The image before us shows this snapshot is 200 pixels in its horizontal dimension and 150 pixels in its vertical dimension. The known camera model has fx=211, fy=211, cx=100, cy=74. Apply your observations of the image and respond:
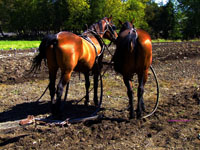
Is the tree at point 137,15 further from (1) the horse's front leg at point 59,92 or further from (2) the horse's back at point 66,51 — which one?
(1) the horse's front leg at point 59,92

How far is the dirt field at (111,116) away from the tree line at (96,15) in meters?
27.6

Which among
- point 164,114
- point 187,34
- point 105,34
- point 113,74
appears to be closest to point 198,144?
point 164,114

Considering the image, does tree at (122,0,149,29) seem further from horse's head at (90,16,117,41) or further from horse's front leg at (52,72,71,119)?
horse's front leg at (52,72,71,119)

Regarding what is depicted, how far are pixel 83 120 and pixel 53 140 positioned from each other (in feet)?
3.21

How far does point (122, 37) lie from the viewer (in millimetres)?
4895

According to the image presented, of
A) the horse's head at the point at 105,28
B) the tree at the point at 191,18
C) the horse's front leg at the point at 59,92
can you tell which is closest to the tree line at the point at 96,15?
the tree at the point at 191,18

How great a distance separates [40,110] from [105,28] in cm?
318

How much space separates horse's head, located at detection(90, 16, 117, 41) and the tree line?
95.2 ft

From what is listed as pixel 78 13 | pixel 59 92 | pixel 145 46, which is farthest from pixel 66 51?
pixel 78 13

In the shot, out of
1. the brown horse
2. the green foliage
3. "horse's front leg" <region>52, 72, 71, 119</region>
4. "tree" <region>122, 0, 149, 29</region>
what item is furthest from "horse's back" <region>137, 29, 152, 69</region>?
"tree" <region>122, 0, 149, 29</region>

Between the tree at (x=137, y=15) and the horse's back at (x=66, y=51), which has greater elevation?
the tree at (x=137, y=15)

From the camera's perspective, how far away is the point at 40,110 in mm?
6152

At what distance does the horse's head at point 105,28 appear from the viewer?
635cm

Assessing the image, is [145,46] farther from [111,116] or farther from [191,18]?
[191,18]
